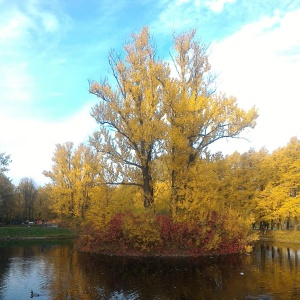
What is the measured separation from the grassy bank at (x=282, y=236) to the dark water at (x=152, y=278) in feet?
41.0

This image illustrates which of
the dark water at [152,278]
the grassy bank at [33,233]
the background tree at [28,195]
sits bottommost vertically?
the grassy bank at [33,233]

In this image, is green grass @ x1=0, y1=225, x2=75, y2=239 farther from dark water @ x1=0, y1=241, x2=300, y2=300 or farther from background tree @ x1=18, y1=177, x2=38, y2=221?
background tree @ x1=18, y1=177, x2=38, y2=221

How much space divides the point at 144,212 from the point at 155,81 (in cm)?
1132

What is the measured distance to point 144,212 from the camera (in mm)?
24484

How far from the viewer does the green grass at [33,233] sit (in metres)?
43.1

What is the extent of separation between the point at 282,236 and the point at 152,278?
2684 centimetres

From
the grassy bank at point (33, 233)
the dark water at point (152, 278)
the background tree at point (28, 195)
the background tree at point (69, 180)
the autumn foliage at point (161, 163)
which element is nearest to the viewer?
the dark water at point (152, 278)

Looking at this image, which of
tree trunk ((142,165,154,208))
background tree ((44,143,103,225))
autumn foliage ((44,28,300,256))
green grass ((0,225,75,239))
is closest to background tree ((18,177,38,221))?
background tree ((44,143,103,225))

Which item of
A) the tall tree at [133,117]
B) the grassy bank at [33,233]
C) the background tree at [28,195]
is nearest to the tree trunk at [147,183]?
the tall tree at [133,117]

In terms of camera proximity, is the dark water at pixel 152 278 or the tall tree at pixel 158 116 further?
the tall tree at pixel 158 116

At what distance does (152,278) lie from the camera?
1680 cm

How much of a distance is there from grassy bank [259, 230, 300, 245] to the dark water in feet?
41.0

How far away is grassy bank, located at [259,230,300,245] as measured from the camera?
36.0 m

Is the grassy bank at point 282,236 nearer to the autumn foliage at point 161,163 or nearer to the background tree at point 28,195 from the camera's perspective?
the autumn foliage at point 161,163
